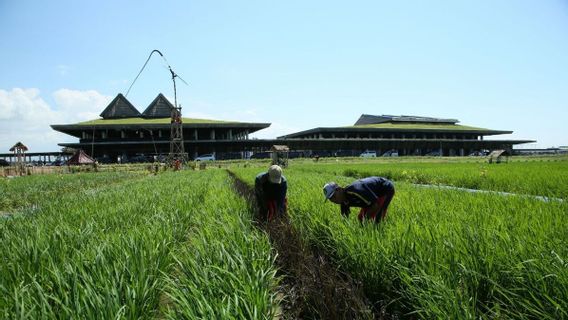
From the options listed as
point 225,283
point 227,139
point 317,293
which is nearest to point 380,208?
point 317,293

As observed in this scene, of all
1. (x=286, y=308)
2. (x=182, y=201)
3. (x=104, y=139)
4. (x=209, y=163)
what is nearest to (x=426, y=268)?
(x=286, y=308)

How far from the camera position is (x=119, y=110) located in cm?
6153

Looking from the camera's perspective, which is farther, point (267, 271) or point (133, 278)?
point (267, 271)

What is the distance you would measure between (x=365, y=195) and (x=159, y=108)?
61.1 m

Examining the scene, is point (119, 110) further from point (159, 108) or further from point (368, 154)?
point (368, 154)

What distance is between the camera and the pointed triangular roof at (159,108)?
5985 centimetres

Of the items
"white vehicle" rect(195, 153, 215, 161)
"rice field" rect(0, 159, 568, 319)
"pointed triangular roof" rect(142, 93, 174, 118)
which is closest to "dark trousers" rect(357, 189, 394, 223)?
"rice field" rect(0, 159, 568, 319)

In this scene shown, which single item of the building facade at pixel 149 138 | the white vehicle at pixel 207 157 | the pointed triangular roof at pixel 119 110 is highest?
the pointed triangular roof at pixel 119 110

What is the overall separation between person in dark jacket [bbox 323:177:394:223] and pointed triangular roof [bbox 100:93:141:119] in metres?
62.5

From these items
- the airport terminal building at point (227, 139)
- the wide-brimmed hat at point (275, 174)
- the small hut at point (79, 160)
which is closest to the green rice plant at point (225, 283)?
the wide-brimmed hat at point (275, 174)

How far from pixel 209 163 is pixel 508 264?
1491 inches

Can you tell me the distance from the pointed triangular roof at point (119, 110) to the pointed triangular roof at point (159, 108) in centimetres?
231

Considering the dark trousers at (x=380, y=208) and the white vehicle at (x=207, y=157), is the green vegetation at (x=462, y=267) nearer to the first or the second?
the dark trousers at (x=380, y=208)

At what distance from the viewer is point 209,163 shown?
128 ft
